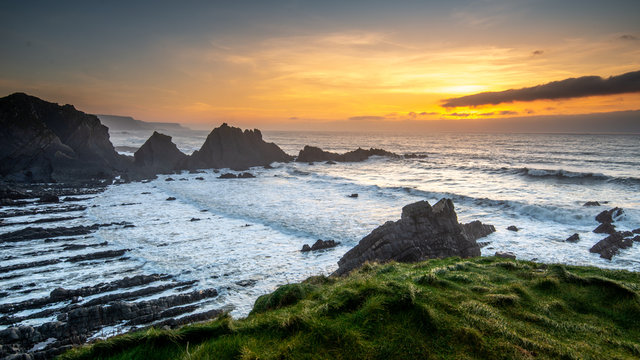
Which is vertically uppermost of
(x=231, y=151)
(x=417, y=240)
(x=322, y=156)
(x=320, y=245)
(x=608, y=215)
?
(x=231, y=151)

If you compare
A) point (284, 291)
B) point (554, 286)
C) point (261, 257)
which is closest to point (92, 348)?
point (284, 291)

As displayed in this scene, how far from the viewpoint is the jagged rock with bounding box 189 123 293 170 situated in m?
69.6

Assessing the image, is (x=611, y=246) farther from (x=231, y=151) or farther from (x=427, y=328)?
(x=231, y=151)

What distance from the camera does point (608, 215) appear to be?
2822 cm

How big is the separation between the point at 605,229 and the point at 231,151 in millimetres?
65845

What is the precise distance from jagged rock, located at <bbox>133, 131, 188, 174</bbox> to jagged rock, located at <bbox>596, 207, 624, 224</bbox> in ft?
215

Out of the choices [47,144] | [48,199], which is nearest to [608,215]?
[48,199]

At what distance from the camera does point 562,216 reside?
30.2 metres

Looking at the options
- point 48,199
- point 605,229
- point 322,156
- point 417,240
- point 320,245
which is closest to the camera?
point 417,240

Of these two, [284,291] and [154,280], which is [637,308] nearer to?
[284,291]

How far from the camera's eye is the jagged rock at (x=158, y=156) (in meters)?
63.7

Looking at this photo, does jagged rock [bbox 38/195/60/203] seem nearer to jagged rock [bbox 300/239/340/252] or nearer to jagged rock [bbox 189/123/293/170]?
jagged rock [bbox 300/239/340/252]

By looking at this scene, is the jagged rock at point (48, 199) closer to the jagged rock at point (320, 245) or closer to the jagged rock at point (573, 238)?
the jagged rock at point (320, 245)

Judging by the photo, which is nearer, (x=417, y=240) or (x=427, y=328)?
(x=427, y=328)
